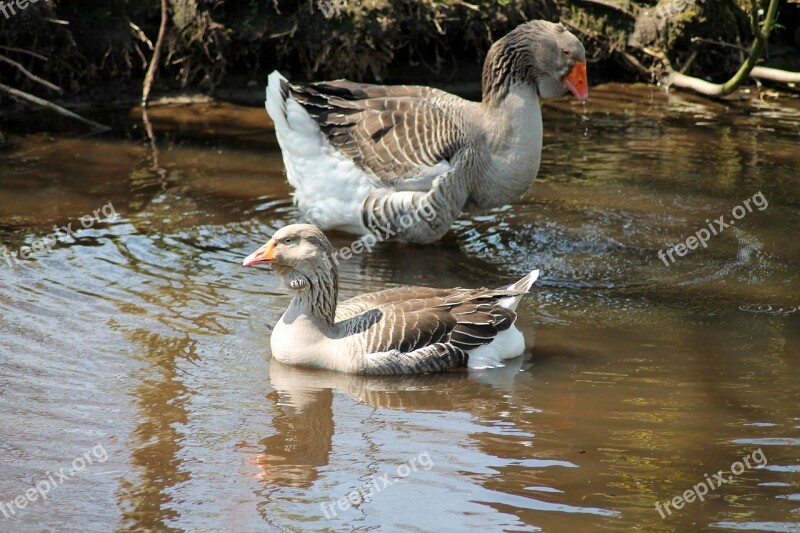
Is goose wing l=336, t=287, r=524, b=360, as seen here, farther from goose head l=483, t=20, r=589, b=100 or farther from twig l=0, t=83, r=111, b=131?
twig l=0, t=83, r=111, b=131

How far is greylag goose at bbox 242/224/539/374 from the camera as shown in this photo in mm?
6348

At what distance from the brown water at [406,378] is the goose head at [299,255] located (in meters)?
0.55

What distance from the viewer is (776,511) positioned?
473cm

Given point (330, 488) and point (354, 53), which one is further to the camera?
point (354, 53)

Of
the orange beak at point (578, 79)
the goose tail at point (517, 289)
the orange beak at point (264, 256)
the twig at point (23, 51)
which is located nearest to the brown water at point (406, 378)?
the goose tail at point (517, 289)

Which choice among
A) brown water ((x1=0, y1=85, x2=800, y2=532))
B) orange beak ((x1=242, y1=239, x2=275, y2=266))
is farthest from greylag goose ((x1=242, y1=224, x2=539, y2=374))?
brown water ((x1=0, y1=85, x2=800, y2=532))

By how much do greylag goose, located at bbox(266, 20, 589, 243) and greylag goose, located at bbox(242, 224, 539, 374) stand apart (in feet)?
6.15

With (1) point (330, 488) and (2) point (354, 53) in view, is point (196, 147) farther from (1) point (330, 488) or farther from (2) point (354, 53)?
(1) point (330, 488)

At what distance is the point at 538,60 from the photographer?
8492mm

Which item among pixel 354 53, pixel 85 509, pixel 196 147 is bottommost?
pixel 85 509

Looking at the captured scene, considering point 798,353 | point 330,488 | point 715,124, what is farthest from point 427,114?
point 715,124

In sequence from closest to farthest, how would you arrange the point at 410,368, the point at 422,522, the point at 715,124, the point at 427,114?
the point at 422,522 → the point at 410,368 → the point at 427,114 → the point at 715,124

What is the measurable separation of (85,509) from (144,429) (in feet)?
2.73

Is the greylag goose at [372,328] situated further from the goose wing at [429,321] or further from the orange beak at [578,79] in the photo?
the orange beak at [578,79]
